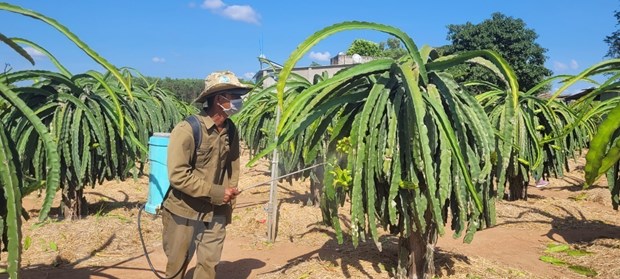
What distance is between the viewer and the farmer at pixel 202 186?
12.0 feet

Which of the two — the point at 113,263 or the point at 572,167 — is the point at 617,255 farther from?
the point at 572,167

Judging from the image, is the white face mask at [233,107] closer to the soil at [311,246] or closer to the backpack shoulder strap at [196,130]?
the backpack shoulder strap at [196,130]

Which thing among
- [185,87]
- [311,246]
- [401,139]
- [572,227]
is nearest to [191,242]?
[401,139]

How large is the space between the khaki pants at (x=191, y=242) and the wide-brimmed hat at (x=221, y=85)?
38.4 inches

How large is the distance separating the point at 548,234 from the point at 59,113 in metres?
6.42

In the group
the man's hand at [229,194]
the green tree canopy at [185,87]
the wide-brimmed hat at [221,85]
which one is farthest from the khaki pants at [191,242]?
the green tree canopy at [185,87]

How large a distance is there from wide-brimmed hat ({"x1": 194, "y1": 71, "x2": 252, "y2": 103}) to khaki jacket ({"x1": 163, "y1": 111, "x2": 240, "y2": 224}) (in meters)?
0.19

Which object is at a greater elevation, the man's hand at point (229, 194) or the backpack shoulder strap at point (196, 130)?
the backpack shoulder strap at point (196, 130)

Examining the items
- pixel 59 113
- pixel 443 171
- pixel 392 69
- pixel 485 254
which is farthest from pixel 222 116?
pixel 485 254

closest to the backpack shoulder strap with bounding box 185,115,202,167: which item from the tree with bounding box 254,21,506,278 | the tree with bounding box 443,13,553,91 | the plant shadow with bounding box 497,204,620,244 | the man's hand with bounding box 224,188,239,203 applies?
the man's hand with bounding box 224,188,239,203

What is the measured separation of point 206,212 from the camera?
12.7 feet

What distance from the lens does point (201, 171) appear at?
3.83 metres

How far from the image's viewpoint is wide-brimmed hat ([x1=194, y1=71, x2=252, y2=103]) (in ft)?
12.5

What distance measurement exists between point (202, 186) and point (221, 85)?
780mm
